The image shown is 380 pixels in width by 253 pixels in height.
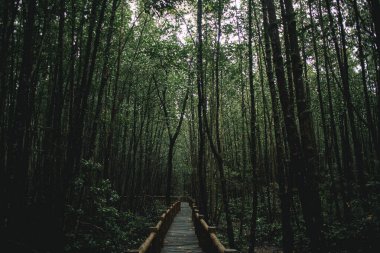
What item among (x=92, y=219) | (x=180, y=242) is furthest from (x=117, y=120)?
(x=180, y=242)

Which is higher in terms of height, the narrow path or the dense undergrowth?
the dense undergrowth

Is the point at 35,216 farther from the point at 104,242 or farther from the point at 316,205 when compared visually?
the point at 316,205

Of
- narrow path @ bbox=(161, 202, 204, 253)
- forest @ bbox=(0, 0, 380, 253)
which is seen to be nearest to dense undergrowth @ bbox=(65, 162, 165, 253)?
forest @ bbox=(0, 0, 380, 253)

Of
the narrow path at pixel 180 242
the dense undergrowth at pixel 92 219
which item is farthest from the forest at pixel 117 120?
the narrow path at pixel 180 242

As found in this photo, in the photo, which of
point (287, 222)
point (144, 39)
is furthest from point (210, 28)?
point (287, 222)

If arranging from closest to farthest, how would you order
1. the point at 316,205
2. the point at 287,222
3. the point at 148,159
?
1. the point at 316,205
2. the point at 287,222
3. the point at 148,159

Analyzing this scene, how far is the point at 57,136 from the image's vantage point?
685cm

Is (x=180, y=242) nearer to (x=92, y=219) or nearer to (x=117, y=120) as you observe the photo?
(x=92, y=219)

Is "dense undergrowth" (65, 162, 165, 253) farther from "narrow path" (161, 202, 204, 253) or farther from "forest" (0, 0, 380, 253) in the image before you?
"narrow path" (161, 202, 204, 253)

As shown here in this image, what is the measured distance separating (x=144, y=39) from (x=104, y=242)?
9.25 metres

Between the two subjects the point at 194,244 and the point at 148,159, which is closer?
the point at 194,244

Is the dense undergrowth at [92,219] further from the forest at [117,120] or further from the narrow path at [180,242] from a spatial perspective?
the narrow path at [180,242]

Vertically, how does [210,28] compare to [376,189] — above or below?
above

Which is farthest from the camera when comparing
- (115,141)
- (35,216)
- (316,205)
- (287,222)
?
(115,141)
